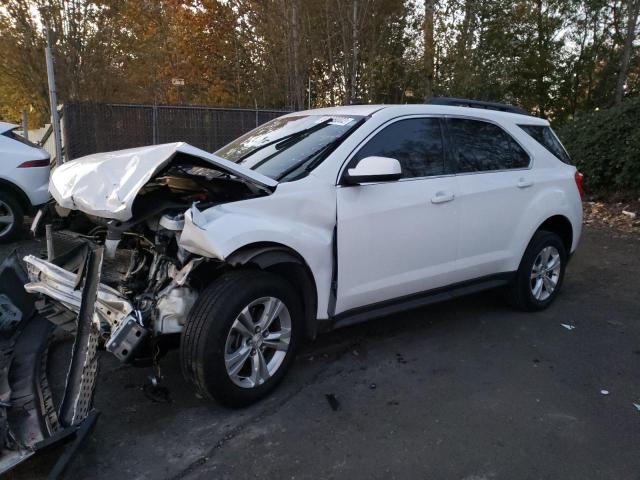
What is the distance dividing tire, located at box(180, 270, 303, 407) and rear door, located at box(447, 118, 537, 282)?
1606 mm

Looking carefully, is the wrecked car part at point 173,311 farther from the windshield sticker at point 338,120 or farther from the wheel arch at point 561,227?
the wheel arch at point 561,227

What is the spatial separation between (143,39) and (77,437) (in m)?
13.6

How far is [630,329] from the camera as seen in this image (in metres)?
4.49

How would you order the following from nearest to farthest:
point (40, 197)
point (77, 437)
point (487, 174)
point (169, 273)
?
point (77, 437)
point (169, 273)
point (487, 174)
point (40, 197)

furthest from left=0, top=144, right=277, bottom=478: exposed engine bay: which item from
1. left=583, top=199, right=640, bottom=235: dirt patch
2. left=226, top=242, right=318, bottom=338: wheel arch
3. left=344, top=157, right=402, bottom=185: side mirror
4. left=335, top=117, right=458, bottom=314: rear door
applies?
left=583, top=199, right=640, bottom=235: dirt patch

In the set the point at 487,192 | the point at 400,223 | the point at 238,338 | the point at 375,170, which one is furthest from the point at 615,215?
the point at 238,338

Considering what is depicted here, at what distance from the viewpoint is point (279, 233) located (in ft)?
10.2

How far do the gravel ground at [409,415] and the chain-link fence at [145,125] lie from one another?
704 centimetres

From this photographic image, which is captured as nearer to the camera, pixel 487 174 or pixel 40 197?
pixel 487 174

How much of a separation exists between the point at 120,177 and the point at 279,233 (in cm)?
97

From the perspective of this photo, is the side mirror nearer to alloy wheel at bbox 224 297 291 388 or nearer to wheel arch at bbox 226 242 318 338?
wheel arch at bbox 226 242 318 338

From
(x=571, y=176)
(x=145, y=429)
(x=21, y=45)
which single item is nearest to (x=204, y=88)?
(x=21, y=45)

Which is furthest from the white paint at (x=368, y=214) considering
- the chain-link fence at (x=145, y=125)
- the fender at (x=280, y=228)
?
the chain-link fence at (x=145, y=125)

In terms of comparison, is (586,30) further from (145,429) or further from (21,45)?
(145,429)
